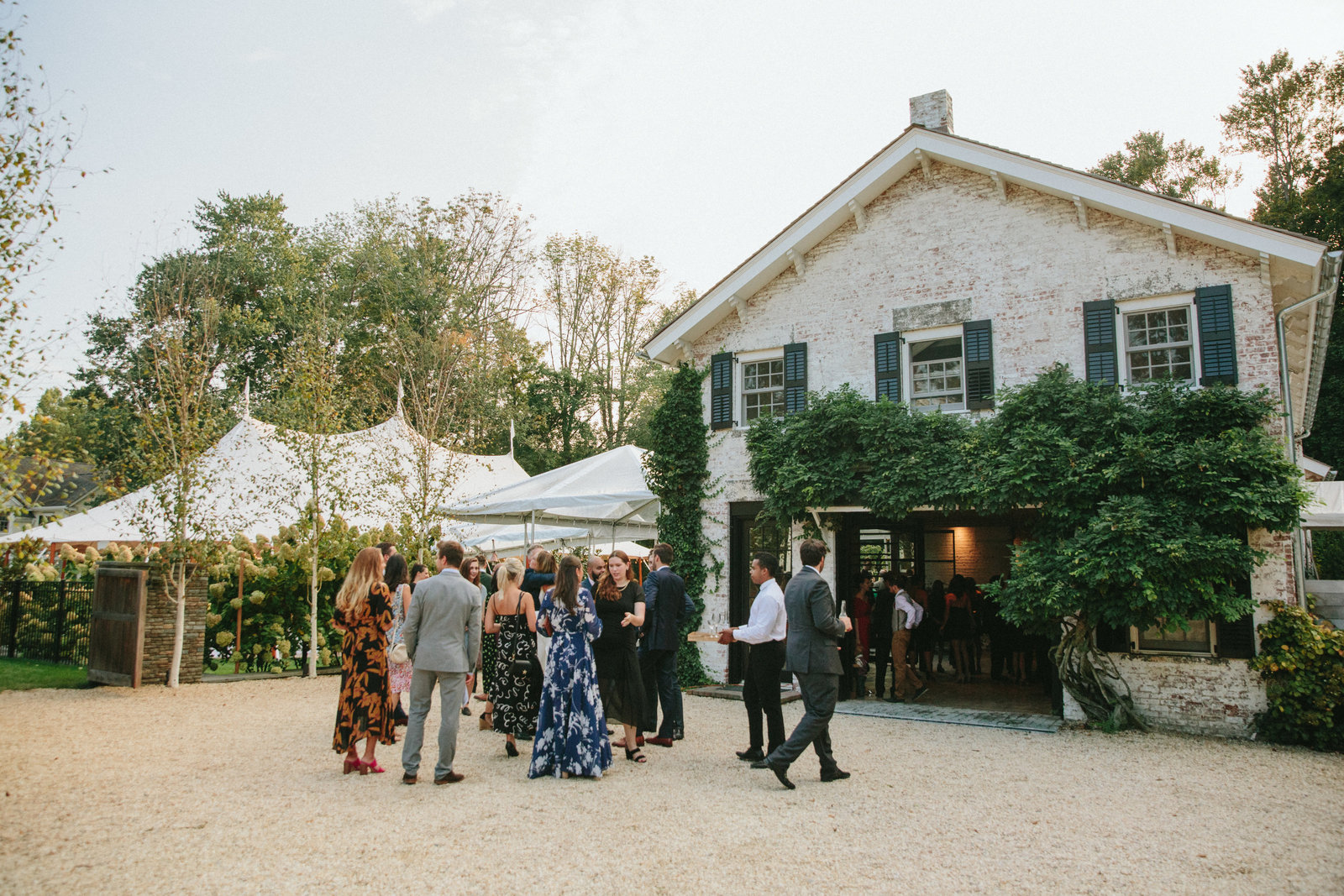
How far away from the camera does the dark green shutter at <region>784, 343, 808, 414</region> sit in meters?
13.7

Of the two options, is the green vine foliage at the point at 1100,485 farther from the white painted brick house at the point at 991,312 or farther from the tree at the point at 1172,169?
the tree at the point at 1172,169

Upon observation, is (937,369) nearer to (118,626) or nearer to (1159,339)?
(1159,339)

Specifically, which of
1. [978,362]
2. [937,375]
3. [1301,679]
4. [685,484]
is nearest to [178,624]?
[685,484]

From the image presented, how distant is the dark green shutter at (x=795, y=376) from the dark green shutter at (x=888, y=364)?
1193 mm

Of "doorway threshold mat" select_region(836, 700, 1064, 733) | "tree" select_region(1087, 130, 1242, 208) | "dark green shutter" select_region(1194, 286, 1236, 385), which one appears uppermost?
"tree" select_region(1087, 130, 1242, 208)

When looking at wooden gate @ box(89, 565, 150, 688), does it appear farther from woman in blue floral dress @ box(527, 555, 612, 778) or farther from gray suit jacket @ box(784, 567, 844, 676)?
gray suit jacket @ box(784, 567, 844, 676)

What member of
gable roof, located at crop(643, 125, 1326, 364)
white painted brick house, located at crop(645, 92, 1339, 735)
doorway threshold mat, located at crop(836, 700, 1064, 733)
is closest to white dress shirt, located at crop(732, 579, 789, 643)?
doorway threshold mat, located at crop(836, 700, 1064, 733)

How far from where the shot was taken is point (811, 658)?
711 centimetres

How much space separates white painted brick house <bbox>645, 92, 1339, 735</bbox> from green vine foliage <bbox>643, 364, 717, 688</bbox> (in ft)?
0.73

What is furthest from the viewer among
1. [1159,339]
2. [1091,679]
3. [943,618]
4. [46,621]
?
[943,618]

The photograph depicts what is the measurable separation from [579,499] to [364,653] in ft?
23.9

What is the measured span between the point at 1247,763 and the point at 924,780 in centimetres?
380

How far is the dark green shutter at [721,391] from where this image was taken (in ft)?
46.9

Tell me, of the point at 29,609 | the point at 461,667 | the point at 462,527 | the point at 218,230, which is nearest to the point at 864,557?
the point at 462,527
